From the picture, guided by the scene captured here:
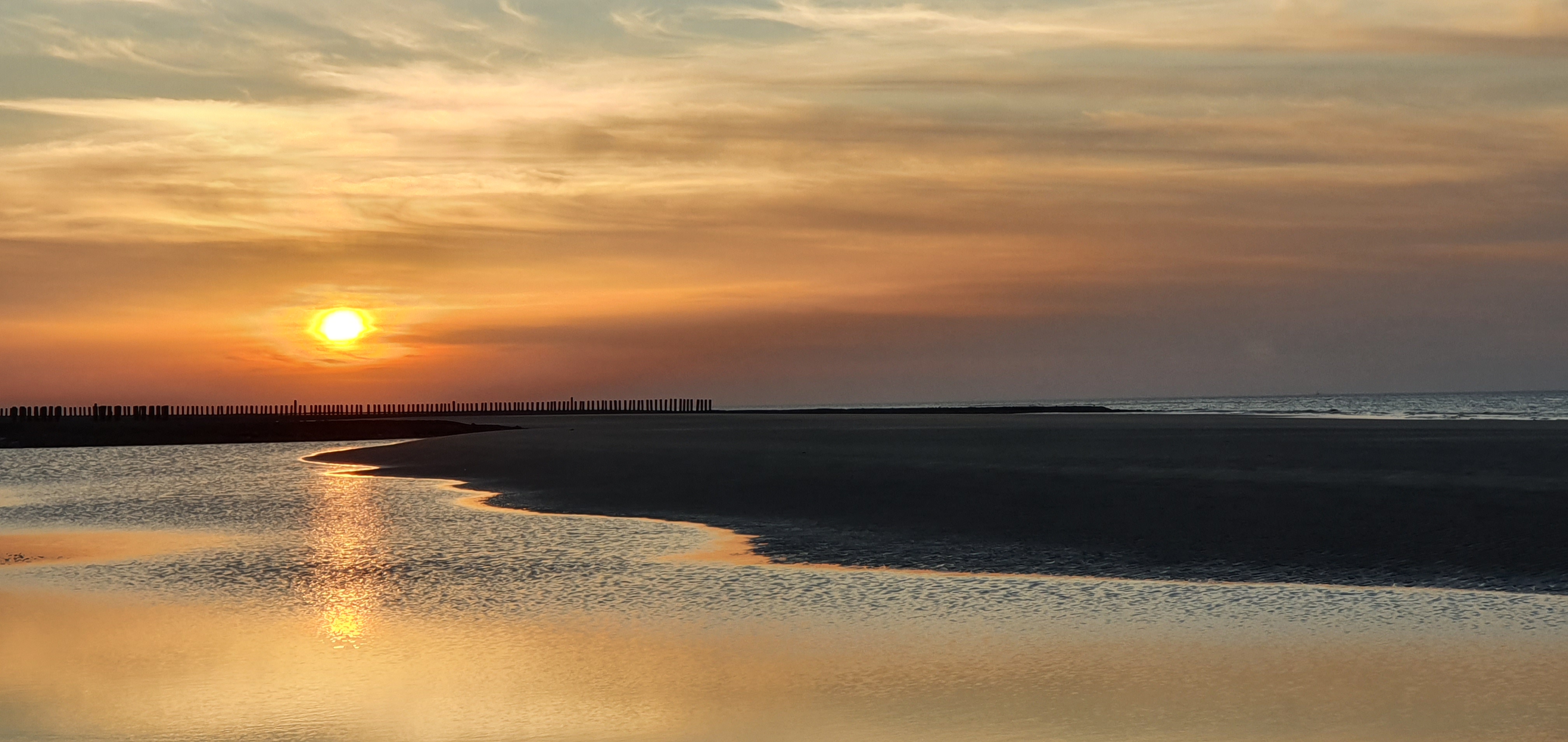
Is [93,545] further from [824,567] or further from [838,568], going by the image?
[838,568]

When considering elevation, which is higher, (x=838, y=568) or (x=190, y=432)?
(x=190, y=432)

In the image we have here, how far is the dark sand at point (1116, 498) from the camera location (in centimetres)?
2064

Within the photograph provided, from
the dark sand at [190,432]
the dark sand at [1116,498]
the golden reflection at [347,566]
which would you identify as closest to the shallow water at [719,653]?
the golden reflection at [347,566]

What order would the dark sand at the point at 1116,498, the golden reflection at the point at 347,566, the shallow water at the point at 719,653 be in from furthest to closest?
the dark sand at the point at 1116,498 → the golden reflection at the point at 347,566 → the shallow water at the point at 719,653

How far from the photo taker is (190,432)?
103m

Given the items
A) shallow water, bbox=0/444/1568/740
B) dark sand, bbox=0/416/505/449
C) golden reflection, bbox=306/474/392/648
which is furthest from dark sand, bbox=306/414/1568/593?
dark sand, bbox=0/416/505/449

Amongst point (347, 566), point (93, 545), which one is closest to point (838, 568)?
point (347, 566)

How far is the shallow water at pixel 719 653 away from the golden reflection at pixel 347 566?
95mm

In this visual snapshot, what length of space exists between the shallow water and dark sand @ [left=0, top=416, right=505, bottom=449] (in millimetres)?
76386

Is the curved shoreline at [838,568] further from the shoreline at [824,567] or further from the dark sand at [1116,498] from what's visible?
the dark sand at [1116,498]

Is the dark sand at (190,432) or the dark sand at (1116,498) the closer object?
the dark sand at (1116,498)

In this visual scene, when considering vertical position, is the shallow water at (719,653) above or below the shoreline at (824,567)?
below

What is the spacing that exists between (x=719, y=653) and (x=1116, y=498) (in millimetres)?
15957

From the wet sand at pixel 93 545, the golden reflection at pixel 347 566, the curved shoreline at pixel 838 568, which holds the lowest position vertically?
the wet sand at pixel 93 545
